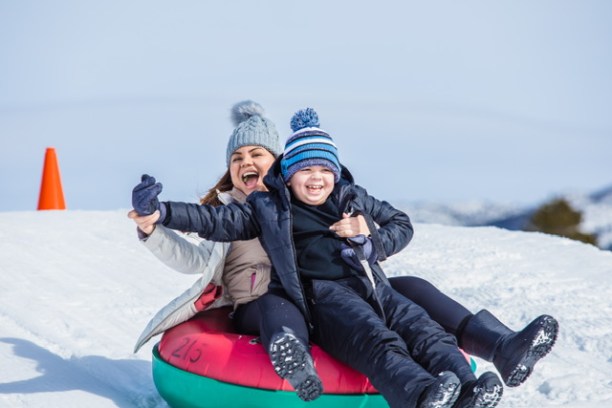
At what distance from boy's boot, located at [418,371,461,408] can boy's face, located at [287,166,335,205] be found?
930 millimetres

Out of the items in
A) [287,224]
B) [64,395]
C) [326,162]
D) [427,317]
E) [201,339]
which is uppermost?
[326,162]

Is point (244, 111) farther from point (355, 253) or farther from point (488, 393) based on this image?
point (488, 393)

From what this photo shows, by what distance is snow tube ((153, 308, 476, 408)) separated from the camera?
2.93 meters

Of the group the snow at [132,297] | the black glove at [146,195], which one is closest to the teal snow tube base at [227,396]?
the snow at [132,297]

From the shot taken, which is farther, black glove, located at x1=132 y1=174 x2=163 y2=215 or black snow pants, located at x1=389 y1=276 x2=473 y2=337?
black snow pants, located at x1=389 y1=276 x2=473 y2=337

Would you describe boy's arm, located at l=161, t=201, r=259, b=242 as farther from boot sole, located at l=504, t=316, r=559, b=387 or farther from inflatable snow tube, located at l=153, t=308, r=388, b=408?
boot sole, located at l=504, t=316, r=559, b=387

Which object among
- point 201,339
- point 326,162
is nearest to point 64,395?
point 201,339

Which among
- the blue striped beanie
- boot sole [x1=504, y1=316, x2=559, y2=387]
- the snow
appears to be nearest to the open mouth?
the blue striped beanie

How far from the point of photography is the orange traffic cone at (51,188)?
7582 millimetres

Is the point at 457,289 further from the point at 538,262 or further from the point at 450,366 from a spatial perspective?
the point at 450,366

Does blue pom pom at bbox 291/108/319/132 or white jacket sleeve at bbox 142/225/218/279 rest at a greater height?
blue pom pom at bbox 291/108/319/132

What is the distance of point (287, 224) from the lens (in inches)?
120

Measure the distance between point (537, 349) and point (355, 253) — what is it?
0.75 meters

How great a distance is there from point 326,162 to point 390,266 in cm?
319
